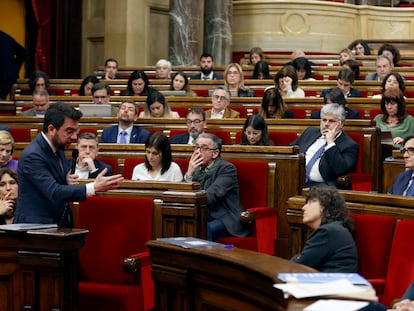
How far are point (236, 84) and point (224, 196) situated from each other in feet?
11.8

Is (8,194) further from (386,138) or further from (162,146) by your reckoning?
(386,138)

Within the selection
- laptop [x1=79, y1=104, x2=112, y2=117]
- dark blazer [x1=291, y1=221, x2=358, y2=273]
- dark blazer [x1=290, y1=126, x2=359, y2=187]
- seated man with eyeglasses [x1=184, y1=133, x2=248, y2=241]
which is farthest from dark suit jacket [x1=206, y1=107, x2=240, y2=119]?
dark blazer [x1=291, y1=221, x2=358, y2=273]

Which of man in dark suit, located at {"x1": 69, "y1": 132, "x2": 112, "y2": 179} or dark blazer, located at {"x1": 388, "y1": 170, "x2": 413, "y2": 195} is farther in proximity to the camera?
man in dark suit, located at {"x1": 69, "y1": 132, "x2": 112, "y2": 179}

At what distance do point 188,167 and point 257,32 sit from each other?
901cm

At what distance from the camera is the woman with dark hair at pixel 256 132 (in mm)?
6801

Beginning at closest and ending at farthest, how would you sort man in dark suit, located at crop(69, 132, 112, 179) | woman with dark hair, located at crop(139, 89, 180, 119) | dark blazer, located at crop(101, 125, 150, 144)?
man in dark suit, located at crop(69, 132, 112, 179), dark blazer, located at crop(101, 125, 150, 144), woman with dark hair, located at crop(139, 89, 180, 119)

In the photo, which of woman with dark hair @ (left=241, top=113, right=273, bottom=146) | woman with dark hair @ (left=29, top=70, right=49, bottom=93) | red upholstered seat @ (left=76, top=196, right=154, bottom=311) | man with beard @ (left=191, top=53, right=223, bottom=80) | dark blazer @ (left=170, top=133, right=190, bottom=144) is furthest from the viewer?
man with beard @ (left=191, top=53, right=223, bottom=80)

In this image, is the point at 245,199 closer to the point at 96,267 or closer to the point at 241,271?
the point at 96,267

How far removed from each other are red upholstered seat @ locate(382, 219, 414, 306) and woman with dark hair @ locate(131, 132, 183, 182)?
6.60ft

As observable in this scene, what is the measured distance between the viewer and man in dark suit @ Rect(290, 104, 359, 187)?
21.9 ft

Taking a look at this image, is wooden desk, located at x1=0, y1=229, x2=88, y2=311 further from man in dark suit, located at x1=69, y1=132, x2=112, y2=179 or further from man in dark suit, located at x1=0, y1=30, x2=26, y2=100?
man in dark suit, located at x1=0, y1=30, x2=26, y2=100

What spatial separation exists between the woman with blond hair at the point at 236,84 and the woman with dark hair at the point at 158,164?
11.0 ft

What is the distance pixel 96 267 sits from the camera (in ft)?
16.6

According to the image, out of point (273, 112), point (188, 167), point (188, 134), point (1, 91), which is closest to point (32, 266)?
point (188, 167)
